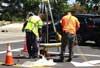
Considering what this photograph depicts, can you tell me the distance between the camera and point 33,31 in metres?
16.7

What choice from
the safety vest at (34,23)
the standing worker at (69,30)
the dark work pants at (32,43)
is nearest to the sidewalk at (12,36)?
the dark work pants at (32,43)

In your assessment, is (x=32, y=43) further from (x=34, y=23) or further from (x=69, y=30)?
(x=69, y=30)

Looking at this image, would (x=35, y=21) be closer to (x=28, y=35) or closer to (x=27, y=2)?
(x=28, y=35)

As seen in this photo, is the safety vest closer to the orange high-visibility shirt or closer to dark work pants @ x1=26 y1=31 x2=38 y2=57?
dark work pants @ x1=26 y1=31 x2=38 y2=57

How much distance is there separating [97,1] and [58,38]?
51.4m

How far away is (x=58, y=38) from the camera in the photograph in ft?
56.2

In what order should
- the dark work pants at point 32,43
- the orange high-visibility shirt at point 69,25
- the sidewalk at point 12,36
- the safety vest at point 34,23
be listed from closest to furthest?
the orange high-visibility shirt at point 69,25 < the safety vest at point 34,23 < the dark work pants at point 32,43 < the sidewalk at point 12,36

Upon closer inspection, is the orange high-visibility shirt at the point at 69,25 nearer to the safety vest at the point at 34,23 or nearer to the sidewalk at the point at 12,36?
the safety vest at the point at 34,23

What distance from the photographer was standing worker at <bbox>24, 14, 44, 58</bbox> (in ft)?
54.4

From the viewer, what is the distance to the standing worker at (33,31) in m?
16.6

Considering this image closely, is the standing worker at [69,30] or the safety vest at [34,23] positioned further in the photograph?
the safety vest at [34,23]

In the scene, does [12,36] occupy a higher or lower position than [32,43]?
lower

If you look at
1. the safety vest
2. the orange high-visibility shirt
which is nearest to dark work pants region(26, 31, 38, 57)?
the safety vest

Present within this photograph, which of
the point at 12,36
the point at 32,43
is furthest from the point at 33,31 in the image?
the point at 12,36
